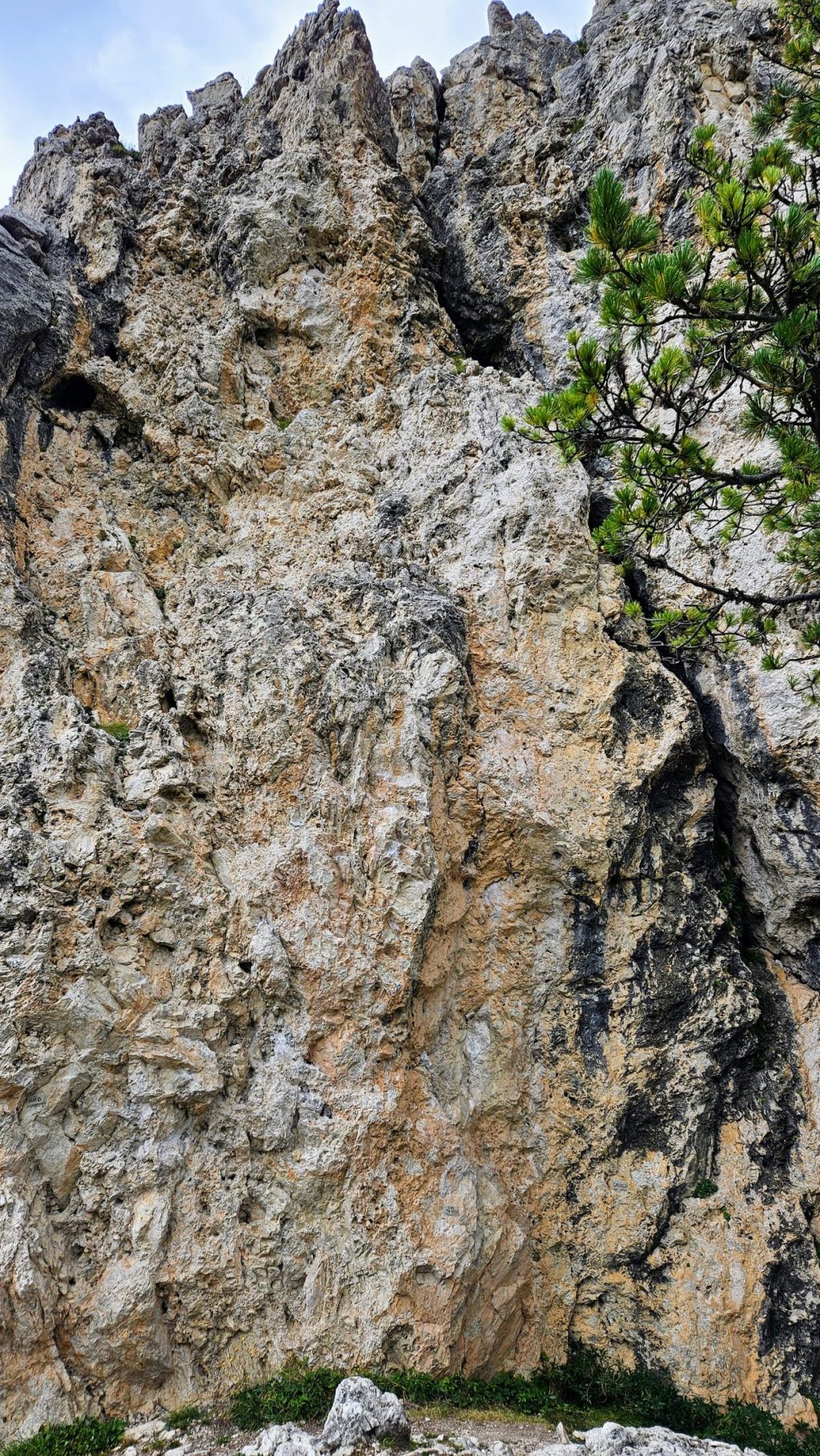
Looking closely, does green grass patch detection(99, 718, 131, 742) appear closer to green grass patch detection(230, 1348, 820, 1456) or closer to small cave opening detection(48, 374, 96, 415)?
small cave opening detection(48, 374, 96, 415)

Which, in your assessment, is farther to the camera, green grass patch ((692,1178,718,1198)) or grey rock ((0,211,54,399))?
grey rock ((0,211,54,399))

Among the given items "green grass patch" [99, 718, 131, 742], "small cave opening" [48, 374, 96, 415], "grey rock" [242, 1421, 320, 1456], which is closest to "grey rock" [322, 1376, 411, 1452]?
"grey rock" [242, 1421, 320, 1456]

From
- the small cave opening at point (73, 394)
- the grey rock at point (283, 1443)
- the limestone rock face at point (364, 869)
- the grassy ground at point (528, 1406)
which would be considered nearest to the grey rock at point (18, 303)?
the limestone rock face at point (364, 869)

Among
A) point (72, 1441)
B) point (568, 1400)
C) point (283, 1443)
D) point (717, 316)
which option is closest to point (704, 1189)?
point (568, 1400)

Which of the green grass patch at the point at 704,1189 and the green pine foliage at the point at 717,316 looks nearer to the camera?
the green pine foliage at the point at 717,316

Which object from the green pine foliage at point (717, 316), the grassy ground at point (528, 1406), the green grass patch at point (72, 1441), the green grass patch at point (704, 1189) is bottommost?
the green grass patch at point (72, 1441)

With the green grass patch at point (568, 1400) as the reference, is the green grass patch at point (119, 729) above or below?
above

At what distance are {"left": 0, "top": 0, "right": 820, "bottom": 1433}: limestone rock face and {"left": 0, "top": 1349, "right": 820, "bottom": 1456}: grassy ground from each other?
23 centimetres

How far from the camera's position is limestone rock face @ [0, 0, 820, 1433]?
8.01 m

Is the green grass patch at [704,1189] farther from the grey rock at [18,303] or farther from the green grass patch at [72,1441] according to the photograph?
the grey rock at [18,303]

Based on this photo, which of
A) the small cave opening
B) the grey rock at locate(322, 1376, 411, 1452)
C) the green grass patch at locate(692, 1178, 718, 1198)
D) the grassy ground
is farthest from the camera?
the small cave opening

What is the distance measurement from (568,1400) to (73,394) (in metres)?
18.4

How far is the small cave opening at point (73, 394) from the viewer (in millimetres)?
14062

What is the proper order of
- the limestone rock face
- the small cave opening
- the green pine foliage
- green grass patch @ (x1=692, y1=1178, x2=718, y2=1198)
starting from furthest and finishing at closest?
the small cave opening, green grass patch @ (x1=692, y1=1178, x2=718, y2=1198), the limestone rock face, the green pine foliage
